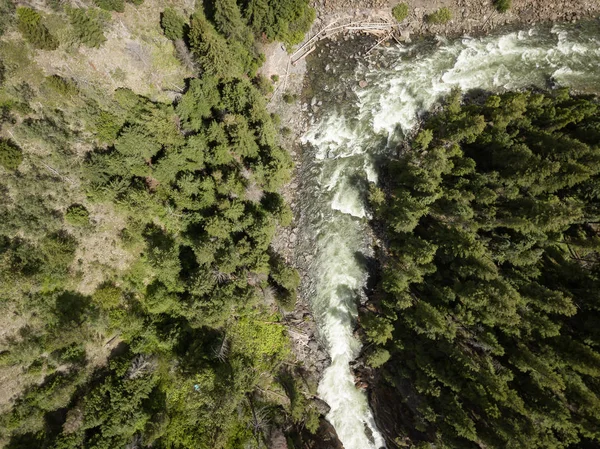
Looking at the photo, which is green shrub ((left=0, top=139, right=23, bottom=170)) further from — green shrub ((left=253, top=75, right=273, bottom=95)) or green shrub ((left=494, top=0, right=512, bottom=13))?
green shrub ((left=494, top=0, right=512, bottom=13))

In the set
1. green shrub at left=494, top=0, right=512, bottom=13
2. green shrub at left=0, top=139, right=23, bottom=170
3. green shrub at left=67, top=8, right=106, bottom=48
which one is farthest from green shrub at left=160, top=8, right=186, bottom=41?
green shrub at left=494, top=0, right=512, bottom=13

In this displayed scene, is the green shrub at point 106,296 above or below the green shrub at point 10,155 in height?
below

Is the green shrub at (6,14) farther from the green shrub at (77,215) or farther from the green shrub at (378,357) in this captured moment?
the green shrub at (378,357)

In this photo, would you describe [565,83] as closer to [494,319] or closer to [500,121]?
[500,121]

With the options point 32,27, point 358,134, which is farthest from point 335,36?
point 32,27

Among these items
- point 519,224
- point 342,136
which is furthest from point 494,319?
point 342,136

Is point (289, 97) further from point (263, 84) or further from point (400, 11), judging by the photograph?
point (400, 11)

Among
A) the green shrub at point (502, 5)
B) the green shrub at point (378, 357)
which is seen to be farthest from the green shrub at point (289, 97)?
the green shrub at point (378, 357)
